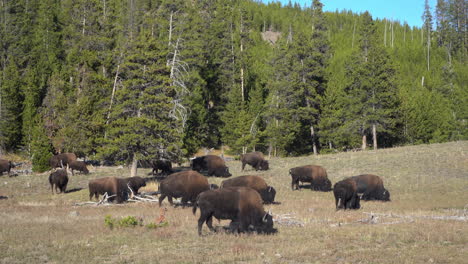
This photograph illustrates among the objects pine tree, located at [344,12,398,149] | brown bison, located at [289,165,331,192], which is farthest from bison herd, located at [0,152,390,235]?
pine tree, located at [344,12,398,149]

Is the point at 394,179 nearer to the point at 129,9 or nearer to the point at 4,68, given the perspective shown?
the point at 4,68

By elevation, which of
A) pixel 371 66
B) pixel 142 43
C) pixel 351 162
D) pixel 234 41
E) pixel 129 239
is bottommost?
pixel 129 239

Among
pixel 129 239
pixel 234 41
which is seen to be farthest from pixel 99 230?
pixel 234 41

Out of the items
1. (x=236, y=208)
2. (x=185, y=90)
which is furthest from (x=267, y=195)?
(x=185, y=90)

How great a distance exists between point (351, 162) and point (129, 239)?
28.3 metres

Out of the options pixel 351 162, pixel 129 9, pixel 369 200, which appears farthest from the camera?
pixel 129 9

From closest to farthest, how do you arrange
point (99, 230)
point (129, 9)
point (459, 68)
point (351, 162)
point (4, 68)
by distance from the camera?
point (99, 230) < point (351, 162) < point (4, 68) < point (129, 9) < point (459, 68)

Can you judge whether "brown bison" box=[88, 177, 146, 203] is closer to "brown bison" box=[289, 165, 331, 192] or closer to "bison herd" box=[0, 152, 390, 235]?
"bison herd" box=[0, 152, 390, 235]

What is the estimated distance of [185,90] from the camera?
40906 mm

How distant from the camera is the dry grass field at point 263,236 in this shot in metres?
11.5

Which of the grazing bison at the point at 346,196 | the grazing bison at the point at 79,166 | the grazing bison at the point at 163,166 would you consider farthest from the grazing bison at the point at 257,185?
the grazing bison at the point at 79,166

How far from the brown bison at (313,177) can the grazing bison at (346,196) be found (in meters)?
5.95

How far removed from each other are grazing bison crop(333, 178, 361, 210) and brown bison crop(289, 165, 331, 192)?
234 inches

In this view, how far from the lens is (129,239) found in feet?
45.6
